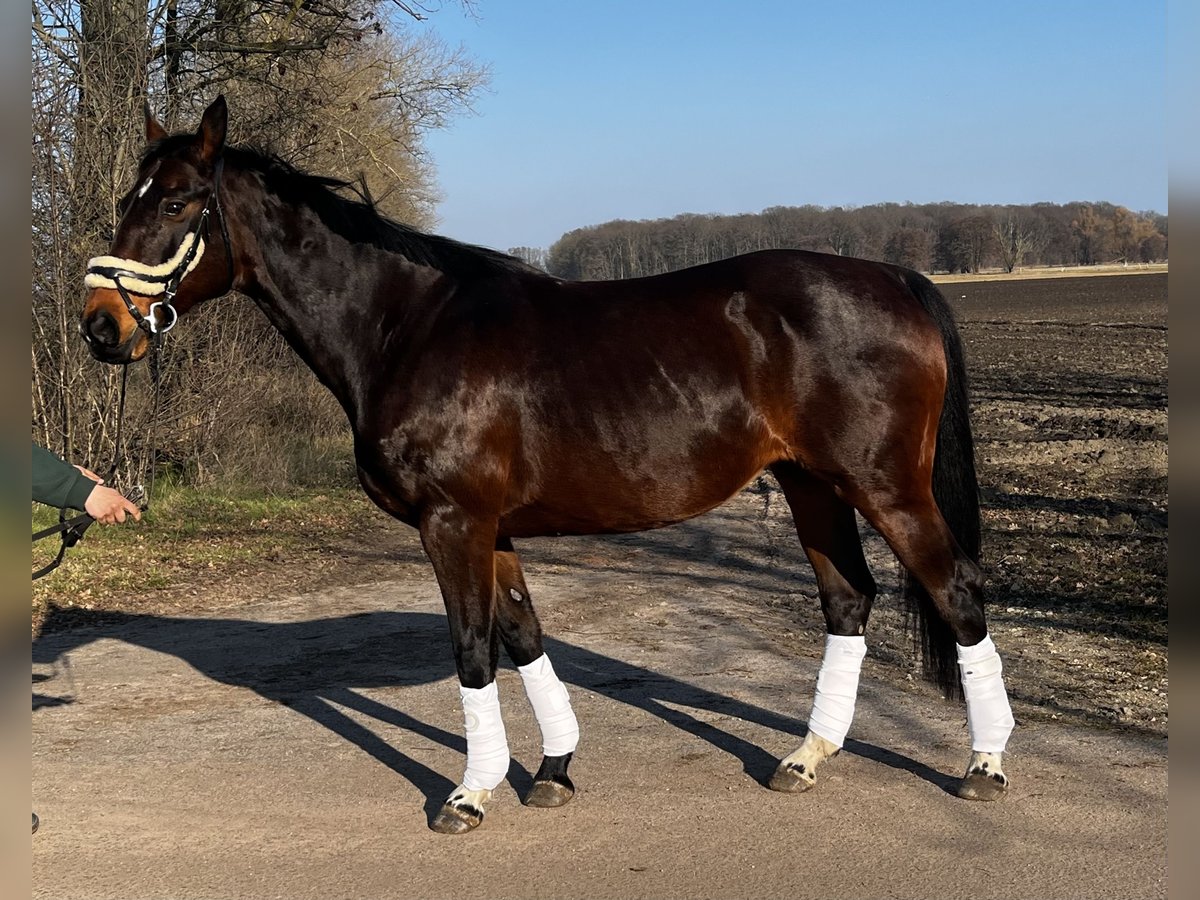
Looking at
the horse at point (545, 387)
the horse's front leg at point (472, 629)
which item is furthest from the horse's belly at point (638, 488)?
the horse's front leg at point (472, 629)

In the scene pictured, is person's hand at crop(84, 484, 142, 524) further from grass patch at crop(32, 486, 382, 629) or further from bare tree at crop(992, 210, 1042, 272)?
bare tree at crop(992, 210, 1042, 272)

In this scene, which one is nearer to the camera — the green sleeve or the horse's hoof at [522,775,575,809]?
the green sleeve

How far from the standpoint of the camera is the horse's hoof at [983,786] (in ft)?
14.2

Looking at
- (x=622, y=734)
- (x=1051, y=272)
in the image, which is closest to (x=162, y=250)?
(x=622, y=734)

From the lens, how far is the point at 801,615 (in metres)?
7.64

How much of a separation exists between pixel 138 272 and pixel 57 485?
0.96 metres

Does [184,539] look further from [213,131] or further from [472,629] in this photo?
[472,629]

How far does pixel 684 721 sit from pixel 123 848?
259 cm

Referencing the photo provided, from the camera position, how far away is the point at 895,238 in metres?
71.6

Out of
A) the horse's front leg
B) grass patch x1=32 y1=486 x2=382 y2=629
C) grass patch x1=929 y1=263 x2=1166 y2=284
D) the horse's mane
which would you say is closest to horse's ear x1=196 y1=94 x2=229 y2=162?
the horse's mane

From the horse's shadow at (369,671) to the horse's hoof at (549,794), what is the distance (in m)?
0.20

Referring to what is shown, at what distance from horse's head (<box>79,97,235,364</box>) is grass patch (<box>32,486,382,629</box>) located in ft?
14.3

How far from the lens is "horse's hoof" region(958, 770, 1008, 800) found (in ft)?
14.2

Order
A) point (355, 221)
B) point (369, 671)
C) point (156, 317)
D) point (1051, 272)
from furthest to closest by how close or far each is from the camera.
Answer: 1. point (1051, 272)
2. point (369, 671)
3. point (355, 221)
4. point (156, 317)
